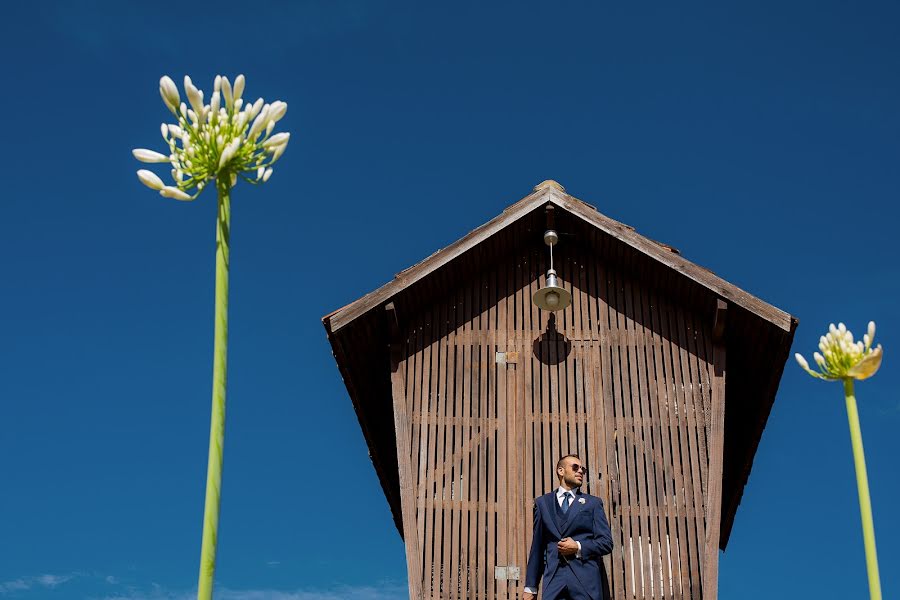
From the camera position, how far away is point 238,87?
15.0 ft

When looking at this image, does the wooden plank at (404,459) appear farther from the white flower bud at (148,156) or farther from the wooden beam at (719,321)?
the white flower bud at (148,156)

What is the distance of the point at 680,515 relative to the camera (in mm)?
11836

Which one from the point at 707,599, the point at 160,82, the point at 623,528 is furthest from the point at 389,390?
the point at 160,82

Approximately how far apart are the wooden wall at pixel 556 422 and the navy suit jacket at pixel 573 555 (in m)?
1.32

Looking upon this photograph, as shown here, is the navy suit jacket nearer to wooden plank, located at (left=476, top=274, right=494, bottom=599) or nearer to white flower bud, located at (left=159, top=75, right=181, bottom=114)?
wooden plank, located at (left=476, top=274, right=494, bottom=599)

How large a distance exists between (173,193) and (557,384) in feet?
29.2

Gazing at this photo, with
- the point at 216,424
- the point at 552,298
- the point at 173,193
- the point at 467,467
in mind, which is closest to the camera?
the point at 216,424

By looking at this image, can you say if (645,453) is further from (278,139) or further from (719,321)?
→ (278,139)

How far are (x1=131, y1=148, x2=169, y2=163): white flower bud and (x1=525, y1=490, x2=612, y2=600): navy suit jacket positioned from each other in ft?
23.2

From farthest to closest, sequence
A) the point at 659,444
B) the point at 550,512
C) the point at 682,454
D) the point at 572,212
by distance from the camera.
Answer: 1. the point at 572,212
2. the point at 659,444
3. the point at 682,454
4. the point at 550,512

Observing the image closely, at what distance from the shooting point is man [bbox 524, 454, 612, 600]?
10.2 m

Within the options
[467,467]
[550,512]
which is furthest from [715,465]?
[467,467]

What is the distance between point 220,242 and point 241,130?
73cm

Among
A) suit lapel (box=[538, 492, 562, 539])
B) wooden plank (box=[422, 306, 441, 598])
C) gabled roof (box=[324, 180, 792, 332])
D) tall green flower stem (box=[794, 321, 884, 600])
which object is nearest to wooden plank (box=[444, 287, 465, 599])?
wooden plank (box=[422, 306, 441, 598])
